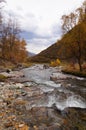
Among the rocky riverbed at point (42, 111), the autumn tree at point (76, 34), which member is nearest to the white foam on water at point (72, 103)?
the rocky riverbed at point (42, 111)

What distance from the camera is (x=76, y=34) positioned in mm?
37750

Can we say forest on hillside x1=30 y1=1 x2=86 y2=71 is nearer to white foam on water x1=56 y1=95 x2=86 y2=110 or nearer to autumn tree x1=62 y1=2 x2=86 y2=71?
autumn tree x1=62 y1=2 x2=86 y2=71

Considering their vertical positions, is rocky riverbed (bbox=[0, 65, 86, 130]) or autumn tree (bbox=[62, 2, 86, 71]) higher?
autumn tree (bbox=[62, 2, 86, 71])

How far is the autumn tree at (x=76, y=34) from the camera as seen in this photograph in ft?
123

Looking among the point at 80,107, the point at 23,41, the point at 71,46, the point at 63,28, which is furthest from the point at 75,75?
the point at 23,41

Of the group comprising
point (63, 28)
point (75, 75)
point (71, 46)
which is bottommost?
point (75, 75)

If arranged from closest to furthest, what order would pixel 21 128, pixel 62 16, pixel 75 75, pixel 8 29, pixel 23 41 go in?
pixel 21 128, pixel 75 75, pixel 62 16, pixel 8 29, pixel 23 41

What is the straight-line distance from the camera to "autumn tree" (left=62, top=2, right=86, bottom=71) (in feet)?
123

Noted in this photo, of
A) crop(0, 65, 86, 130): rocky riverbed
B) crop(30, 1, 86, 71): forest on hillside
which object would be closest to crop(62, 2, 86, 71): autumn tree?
crop(30, 1, 86, 71): forest on hillside

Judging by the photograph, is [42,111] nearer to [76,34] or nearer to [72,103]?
[72,103]

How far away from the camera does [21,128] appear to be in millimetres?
11133

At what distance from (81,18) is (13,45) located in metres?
34.9

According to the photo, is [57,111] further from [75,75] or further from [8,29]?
[8,29]

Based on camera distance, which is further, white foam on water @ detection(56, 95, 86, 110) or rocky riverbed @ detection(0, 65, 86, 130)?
white foam on water @ detection(56, 95, 86, 110)
